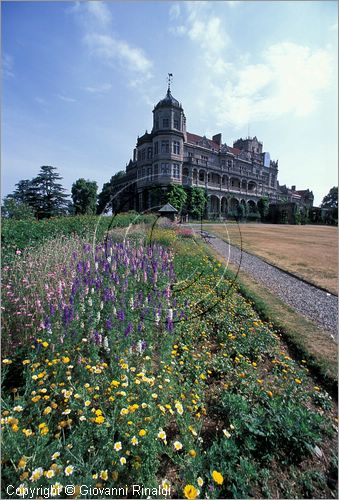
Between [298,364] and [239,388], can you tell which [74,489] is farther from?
[298,364]

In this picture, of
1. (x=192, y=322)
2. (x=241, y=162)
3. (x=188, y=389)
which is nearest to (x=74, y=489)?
(x=188, y=389)

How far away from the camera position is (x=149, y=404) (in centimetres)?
214

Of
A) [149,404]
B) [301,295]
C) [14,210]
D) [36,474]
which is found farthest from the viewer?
[14,210]

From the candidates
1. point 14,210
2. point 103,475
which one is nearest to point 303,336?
point 103,475

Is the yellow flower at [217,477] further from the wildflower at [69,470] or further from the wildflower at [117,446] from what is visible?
the wildflower at [69,470]

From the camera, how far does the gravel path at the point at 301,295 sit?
16.9 ft

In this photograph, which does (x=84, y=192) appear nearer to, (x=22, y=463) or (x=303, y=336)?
(x=303, y=336)

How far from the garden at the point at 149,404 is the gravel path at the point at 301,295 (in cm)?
158

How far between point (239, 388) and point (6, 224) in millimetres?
7668

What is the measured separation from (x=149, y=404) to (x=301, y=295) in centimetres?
597

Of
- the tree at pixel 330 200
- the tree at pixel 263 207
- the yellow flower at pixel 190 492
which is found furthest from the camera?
the tree at pixel 330 200

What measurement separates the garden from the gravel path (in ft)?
5.20

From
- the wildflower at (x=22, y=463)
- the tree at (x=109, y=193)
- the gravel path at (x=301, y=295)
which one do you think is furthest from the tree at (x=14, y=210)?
the wildflower at (x=22, y=463)

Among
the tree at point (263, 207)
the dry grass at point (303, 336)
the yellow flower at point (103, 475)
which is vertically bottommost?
Result: the dry grass at point (303, 336)
